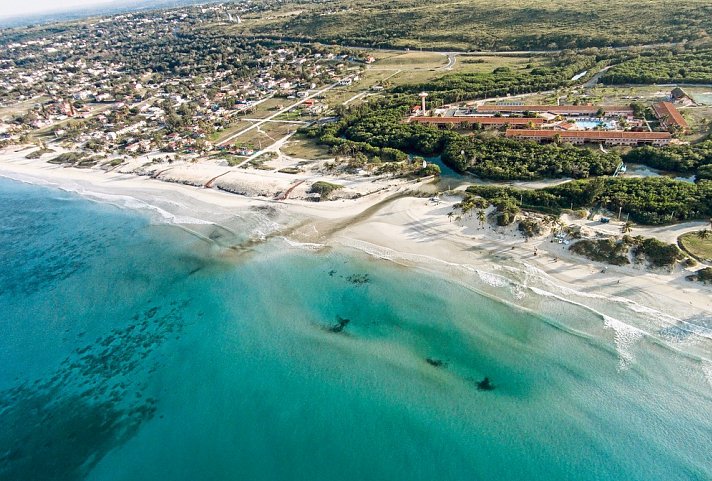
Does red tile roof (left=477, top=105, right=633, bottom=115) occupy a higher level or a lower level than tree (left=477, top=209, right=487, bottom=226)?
higher

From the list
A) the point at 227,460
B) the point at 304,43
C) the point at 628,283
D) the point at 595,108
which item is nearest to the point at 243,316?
the point at 227,460

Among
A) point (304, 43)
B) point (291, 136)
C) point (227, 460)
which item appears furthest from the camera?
point (304, 43)

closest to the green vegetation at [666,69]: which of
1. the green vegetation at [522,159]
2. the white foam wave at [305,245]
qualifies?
the green vegetation at [522,159]

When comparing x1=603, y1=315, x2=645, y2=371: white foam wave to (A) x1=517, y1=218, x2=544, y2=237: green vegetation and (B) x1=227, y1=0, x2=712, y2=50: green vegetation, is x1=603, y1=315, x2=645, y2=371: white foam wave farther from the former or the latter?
(B) x1=227, y1=0, x2=712, y2=50: green vegetation

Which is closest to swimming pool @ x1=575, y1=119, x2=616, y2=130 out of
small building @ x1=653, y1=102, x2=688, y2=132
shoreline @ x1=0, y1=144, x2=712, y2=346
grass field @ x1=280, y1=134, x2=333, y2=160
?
small building @ x1=653, y1=102, x2=688, y2=132

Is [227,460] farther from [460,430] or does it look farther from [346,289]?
[346,289]

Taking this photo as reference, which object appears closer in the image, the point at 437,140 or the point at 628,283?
the point at 628,283

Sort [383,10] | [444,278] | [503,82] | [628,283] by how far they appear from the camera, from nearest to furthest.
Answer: [628,283] → [444,278] → [503,82] → [383,10]

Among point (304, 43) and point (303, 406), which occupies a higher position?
point (304, 43)
